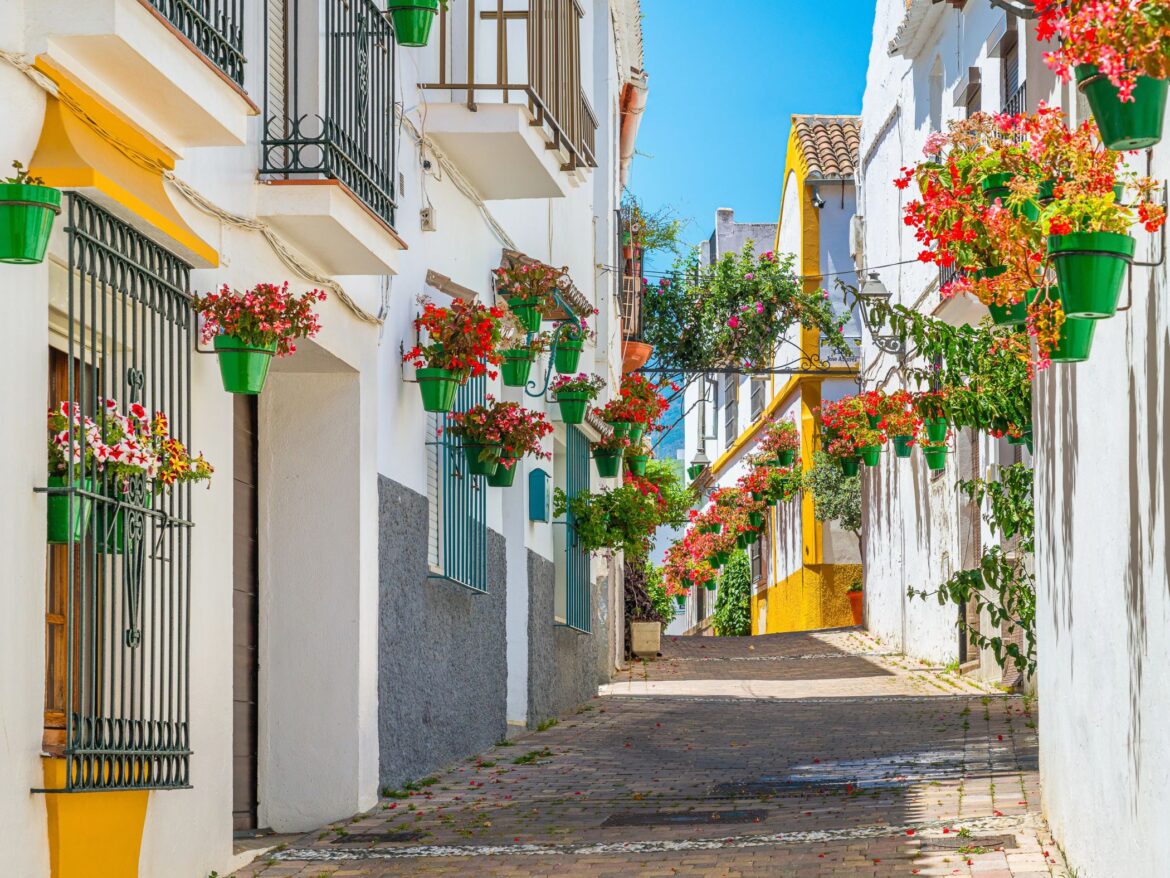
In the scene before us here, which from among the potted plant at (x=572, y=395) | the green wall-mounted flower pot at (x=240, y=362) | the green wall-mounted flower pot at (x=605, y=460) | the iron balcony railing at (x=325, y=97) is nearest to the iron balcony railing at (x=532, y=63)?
the iron balcony railing at (x=325, y=97)

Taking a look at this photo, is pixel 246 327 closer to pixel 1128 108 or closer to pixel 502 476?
pixel 1128 108

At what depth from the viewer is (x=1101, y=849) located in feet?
22.0

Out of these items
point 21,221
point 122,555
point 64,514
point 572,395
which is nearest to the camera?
point 21,221

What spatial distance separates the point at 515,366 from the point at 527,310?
1.50 ft

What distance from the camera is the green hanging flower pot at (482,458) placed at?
40.5 feet

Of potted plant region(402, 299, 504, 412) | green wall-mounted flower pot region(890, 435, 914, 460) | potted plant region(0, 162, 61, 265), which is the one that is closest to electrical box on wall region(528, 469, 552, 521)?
potted plant region(402, 299, 504, 412)

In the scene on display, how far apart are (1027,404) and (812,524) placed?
62.7 ft

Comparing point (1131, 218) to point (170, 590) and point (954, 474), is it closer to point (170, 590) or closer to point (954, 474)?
point (170, 590)

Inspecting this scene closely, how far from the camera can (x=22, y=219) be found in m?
5.44

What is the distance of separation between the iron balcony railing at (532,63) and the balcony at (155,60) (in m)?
4.21

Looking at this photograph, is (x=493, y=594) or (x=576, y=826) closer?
(x=576, y=826)

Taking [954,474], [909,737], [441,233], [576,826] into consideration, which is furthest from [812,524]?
[576,826]

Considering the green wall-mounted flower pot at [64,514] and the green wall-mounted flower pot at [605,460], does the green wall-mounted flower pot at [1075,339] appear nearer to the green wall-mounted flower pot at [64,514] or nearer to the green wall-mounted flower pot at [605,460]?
the green wall-mounted flower pot at [64,514]

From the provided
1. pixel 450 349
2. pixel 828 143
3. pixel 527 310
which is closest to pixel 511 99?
pixel 527 310
